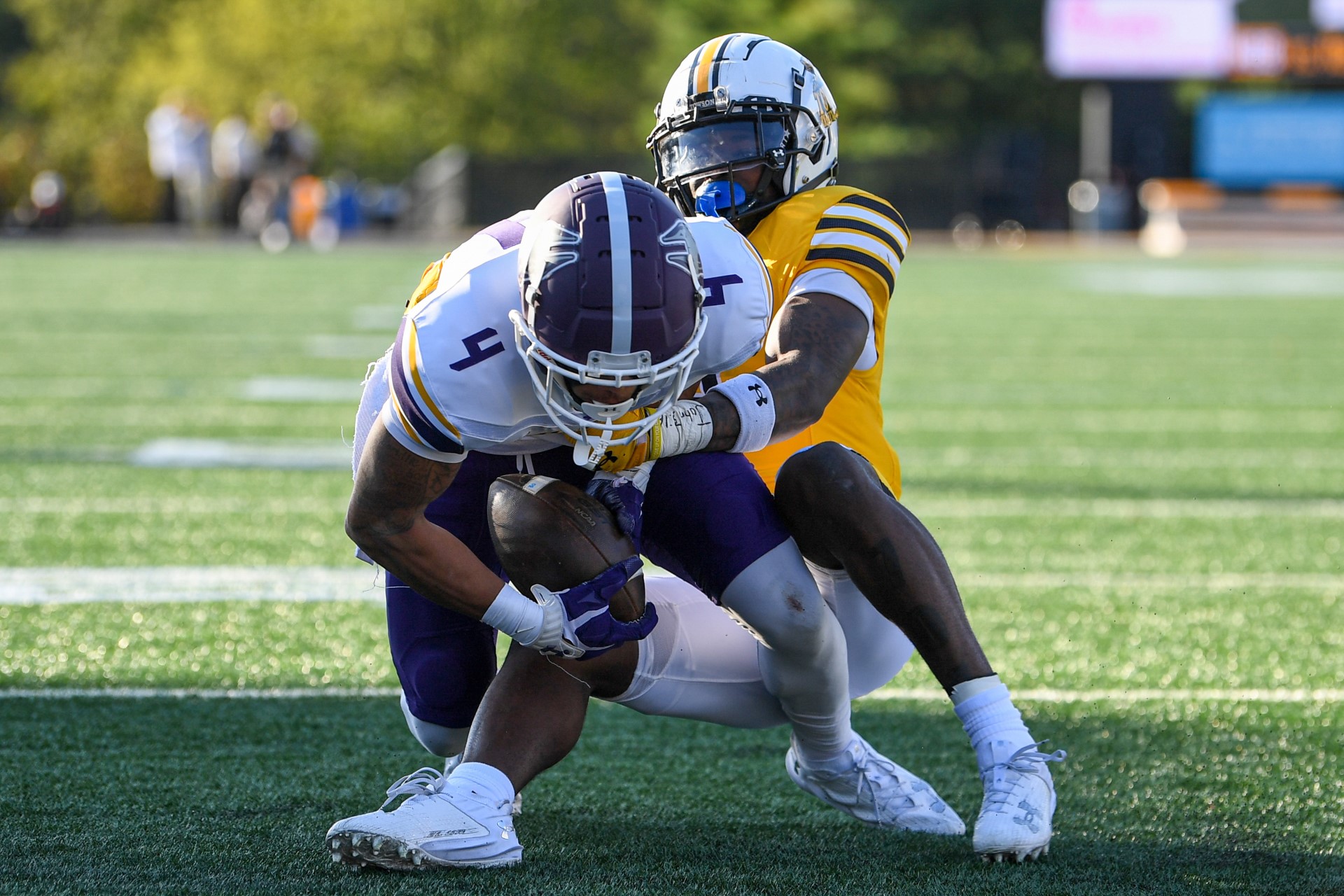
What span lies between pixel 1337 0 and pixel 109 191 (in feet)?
62.6

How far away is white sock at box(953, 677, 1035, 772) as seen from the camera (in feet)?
7.71

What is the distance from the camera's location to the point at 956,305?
12.6 metres

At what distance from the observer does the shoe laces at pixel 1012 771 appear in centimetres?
231

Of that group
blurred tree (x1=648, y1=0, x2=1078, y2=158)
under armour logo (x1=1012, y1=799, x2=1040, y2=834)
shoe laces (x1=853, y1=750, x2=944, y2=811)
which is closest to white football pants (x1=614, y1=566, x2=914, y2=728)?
shoe laces (x1=853, y1=750, x2=944, y2=811)

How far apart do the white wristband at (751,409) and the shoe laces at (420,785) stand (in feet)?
2.00

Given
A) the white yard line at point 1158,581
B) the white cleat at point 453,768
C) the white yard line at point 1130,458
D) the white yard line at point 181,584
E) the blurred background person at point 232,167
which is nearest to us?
the white cleat at point 453,768

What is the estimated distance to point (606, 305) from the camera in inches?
78.7

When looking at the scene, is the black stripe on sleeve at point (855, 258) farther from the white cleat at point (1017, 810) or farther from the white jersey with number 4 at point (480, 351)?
the white cleat at point (1017, 810)

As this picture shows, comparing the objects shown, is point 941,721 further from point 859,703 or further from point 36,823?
point 36,823

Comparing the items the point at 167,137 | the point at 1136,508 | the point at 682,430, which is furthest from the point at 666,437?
the point at 167,137

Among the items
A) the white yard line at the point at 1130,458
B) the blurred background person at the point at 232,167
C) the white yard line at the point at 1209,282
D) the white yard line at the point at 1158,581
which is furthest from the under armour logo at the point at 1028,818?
the blurred background person at the point at 232,167

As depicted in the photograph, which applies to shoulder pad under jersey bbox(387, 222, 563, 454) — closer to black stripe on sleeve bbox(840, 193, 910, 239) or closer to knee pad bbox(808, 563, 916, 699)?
knee pad bbox(808, 563, 916, 699)

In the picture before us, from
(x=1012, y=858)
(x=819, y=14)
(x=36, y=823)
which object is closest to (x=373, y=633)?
(x=36, y=823)

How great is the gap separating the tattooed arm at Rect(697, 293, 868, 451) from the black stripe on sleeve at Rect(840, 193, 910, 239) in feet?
0.75
